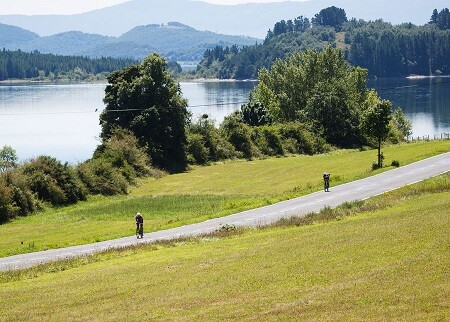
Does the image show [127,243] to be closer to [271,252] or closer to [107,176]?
[271,252]

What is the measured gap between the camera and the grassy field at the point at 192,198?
48.1m

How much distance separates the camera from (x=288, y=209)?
4953cm

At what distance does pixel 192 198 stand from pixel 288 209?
15.0m

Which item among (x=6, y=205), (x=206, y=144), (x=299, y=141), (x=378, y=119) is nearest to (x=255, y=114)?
(x=299, y=141)

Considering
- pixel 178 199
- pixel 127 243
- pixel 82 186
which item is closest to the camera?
pixel 127 243

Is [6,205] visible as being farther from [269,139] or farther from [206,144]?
[269,139]

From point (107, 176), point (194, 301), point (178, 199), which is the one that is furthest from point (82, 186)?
point (194, 301)

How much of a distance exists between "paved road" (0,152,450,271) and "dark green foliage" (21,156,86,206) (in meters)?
21.4

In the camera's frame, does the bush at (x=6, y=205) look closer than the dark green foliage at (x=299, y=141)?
Yes

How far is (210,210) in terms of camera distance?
2158 inches

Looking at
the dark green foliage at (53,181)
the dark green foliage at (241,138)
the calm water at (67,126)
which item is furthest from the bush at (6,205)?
the dark green foliage at (241,138)

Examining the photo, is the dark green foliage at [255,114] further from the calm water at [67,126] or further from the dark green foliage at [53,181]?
the dark green foliage at [53,181]

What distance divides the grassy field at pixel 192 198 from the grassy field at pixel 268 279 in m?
11.2

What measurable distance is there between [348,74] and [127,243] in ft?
283
